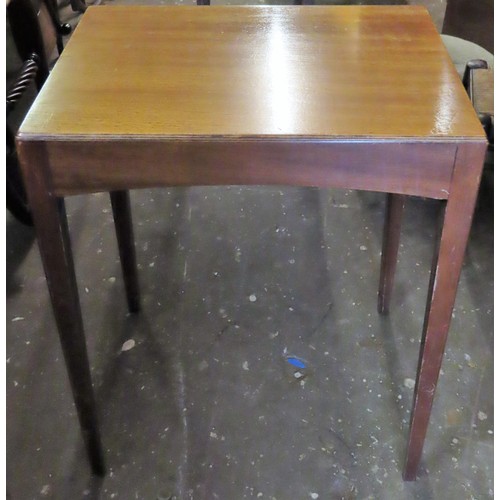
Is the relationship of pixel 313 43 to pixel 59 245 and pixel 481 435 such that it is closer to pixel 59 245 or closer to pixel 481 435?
pixel 59 245

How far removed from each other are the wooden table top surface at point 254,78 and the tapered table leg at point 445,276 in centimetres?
4

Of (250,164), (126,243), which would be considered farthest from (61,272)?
(126,243)

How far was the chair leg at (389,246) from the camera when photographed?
1134 mm

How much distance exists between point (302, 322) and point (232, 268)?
0.73 feet

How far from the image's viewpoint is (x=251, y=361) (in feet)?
3.91

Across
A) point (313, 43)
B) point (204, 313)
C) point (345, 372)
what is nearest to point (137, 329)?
point (204, 313)

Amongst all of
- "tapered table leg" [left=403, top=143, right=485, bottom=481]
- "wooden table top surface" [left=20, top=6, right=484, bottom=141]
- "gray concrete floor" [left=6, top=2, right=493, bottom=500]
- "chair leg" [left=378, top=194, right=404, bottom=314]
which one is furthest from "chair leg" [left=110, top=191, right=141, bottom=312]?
"tapered table leg" [left=403, top=143, right=485, bottom=481]

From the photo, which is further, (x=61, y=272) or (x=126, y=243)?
(x=126, y=243)

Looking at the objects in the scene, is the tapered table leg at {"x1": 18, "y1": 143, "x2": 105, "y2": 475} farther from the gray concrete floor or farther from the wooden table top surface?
the gray concrete floor

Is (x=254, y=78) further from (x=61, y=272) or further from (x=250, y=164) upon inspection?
(x=61, y=272)

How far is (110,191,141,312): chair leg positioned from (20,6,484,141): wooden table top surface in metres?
0.32

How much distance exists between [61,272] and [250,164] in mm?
278

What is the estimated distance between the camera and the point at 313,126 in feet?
2.27

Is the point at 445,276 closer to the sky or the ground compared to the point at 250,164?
closer to the ground
